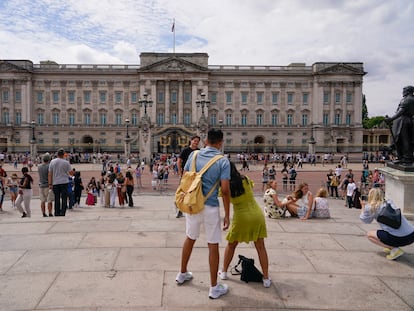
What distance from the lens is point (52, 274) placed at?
5.56 metres

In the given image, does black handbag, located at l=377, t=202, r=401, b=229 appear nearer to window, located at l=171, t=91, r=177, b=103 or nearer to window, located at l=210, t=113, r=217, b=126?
window, located at l=210, t=113, r=217, b=126

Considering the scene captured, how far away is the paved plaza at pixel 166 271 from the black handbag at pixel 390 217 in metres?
0.67

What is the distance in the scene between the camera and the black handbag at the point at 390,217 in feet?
20.5

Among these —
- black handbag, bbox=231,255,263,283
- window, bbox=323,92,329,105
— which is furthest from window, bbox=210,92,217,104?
black handbag, bbox=231,255,263,283

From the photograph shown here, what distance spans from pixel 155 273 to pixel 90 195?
10.1 metres

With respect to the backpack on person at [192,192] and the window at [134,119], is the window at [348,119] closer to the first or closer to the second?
the window at [134,119]

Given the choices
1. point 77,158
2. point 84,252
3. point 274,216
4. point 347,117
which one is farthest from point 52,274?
point 347,117

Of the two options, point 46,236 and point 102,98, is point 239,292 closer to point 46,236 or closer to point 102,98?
point 46,236

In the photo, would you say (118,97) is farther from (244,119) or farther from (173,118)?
(244,119)

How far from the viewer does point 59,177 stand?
10305 millimetres

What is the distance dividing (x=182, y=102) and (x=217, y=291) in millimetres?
65260

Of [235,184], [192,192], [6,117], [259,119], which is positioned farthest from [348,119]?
[192,192]

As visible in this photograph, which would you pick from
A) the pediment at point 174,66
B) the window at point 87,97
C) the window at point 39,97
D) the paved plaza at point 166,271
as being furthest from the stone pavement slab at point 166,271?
the window at point 39,97

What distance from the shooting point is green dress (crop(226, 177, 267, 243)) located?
5293mm
